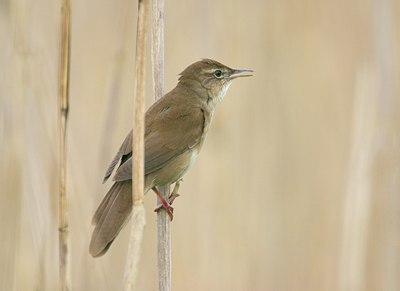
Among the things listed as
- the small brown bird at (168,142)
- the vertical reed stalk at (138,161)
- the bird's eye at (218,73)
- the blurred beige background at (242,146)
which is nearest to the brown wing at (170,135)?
the small brown bird at (168,142)

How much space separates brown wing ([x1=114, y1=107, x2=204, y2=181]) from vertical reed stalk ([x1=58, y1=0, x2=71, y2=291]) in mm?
729

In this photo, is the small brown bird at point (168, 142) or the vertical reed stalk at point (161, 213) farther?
the small brown bird at point (168, 142)

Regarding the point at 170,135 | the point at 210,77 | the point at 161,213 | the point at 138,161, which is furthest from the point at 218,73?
the point at 138,161

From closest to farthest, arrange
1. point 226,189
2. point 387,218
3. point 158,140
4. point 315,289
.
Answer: point 158,140 → point 387,218 → point 226,189 → point 315,289

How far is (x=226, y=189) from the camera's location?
3.51 m

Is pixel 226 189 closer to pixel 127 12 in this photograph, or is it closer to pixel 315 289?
pixel 315 289

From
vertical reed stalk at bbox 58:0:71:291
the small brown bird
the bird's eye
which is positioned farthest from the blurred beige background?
vertical reed stalk at bbox 58:0:71:291

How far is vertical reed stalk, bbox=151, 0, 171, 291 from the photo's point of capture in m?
2.25

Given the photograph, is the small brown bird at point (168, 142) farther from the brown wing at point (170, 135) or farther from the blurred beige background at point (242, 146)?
the blurred beige background at point (242, 146)

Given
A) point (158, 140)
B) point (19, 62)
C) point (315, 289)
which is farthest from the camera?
point (315, 289)

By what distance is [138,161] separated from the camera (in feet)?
6.65

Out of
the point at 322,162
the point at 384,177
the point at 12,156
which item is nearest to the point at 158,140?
the point at 12,156

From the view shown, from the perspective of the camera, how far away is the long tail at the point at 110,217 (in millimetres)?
2287

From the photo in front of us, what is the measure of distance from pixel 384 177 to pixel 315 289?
940mm
